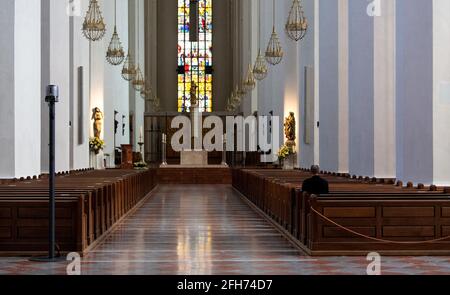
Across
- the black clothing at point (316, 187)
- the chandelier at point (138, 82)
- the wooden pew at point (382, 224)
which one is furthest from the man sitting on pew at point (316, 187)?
the chandelier at point (138, 82)

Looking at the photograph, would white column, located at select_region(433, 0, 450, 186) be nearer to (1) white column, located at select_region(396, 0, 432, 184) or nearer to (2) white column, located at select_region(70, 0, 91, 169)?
A: (1) white column, located at select_region(396, 0, 432, 184)

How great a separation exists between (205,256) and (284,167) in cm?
2107

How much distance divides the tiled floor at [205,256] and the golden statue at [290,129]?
43.7ft

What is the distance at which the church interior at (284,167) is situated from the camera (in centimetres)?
1183

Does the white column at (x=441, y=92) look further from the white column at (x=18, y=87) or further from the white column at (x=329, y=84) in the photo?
the white column at (x=329, y=84)

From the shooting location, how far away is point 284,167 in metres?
32.8

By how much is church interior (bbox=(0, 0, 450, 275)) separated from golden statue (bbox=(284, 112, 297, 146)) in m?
0.05

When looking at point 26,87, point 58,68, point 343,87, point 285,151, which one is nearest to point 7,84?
point 26,87

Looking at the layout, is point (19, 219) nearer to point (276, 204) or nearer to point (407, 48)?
point (276, 204)

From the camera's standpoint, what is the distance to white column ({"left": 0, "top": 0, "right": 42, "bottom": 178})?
59.3 ft

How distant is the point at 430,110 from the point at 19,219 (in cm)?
744

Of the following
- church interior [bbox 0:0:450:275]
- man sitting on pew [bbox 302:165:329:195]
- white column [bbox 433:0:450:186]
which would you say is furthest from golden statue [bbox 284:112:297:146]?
man sitting on pew [bbox 302:165:329:195]

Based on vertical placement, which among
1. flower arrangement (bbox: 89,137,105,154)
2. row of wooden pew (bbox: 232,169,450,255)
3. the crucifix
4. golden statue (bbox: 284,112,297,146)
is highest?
the crucifix
